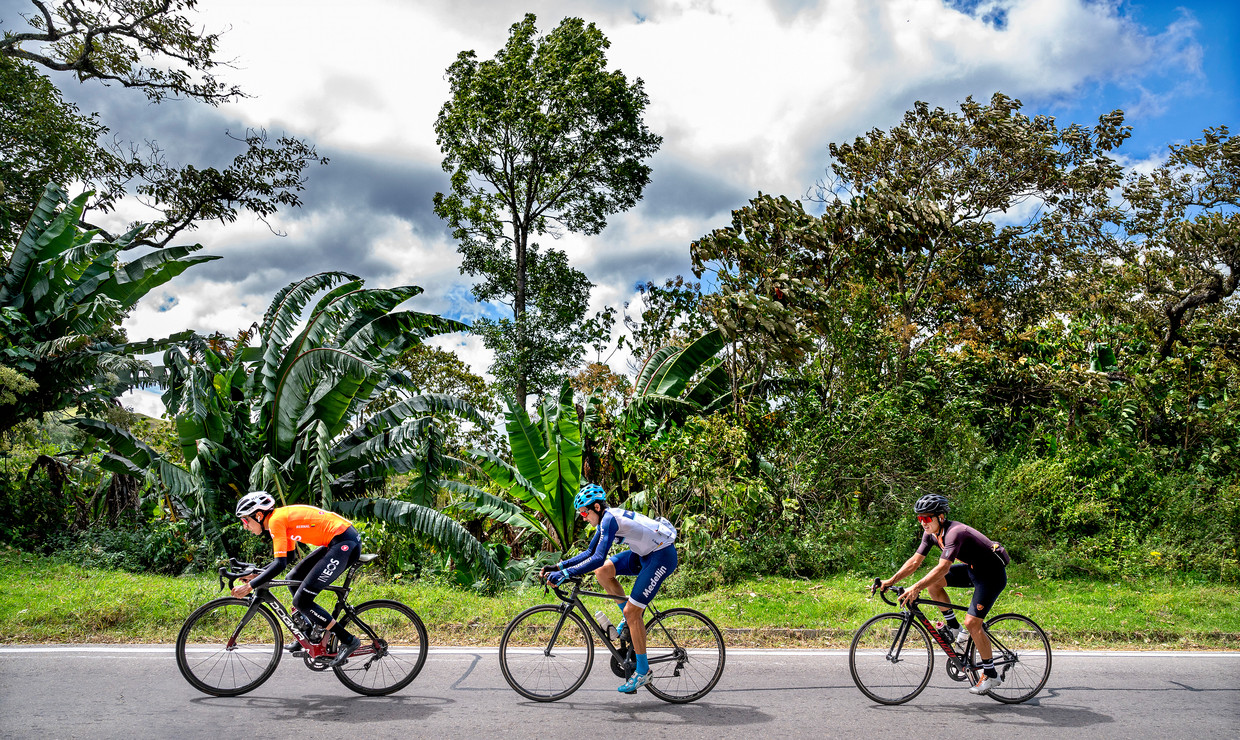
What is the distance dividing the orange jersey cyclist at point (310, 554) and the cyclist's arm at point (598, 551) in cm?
177

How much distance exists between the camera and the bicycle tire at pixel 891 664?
6.12 m

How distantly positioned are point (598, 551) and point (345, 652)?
209 cm

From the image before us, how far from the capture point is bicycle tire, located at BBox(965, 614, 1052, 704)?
620cm

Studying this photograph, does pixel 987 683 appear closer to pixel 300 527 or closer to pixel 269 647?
pixel 300 527

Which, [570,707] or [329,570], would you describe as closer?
[570,707]

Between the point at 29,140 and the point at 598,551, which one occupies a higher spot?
the point at 29,140

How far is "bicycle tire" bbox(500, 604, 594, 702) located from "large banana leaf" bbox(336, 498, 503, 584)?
5255mm

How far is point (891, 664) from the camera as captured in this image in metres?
6.17

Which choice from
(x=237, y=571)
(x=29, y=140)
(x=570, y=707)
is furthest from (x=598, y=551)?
(x=29, y=140)

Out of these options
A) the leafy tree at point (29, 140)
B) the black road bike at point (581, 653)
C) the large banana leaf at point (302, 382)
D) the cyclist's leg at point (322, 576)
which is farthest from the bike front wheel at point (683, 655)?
the leafy tree at point (29, 140)

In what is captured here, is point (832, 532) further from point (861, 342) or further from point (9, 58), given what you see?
point (9, 58)

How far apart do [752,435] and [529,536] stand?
13.8 ft

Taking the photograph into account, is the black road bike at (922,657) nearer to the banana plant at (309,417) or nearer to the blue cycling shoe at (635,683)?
the blue cycling shoe at (635,683)

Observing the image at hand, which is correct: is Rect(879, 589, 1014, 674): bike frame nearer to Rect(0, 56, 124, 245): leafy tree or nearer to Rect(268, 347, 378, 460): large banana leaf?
Rect(268, 347, 378, 460): large banana leaf
